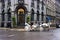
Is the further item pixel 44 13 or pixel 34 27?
pixel 44 13

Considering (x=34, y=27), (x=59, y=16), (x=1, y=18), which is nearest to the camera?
(x=34, y=27)

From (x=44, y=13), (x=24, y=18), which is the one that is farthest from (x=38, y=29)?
(x=44, y=13)

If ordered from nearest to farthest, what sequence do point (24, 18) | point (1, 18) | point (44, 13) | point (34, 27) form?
point (34, 27) → point (24, 18) → point (1, 18) → point (44, 13)

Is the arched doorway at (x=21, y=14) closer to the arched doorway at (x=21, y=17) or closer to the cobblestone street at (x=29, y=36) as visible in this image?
the arched doorway at (x=21, y=17)

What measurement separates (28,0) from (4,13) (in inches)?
316

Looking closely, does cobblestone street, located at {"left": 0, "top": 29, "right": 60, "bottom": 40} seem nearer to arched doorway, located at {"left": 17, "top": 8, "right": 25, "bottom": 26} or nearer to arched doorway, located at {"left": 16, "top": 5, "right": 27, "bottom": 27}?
arched doorway, located at {"left": 17, "top": 8, "right": 25, "bottom": 26}

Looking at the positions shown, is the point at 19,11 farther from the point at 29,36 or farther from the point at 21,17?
the point at 29,36

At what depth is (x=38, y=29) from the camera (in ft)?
113

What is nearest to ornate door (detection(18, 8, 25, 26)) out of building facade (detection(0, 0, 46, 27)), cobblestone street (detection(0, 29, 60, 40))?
building facade (detection(0, 0, 46, 27))

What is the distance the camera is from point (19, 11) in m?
56.4

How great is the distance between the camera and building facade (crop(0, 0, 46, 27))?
55.5 meters

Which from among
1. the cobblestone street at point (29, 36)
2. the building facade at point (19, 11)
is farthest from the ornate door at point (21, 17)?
the cobblestone street at point (29, 36)

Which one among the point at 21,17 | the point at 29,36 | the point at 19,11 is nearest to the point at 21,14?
the point at 21,17

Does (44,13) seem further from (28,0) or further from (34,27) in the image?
(34,27)
